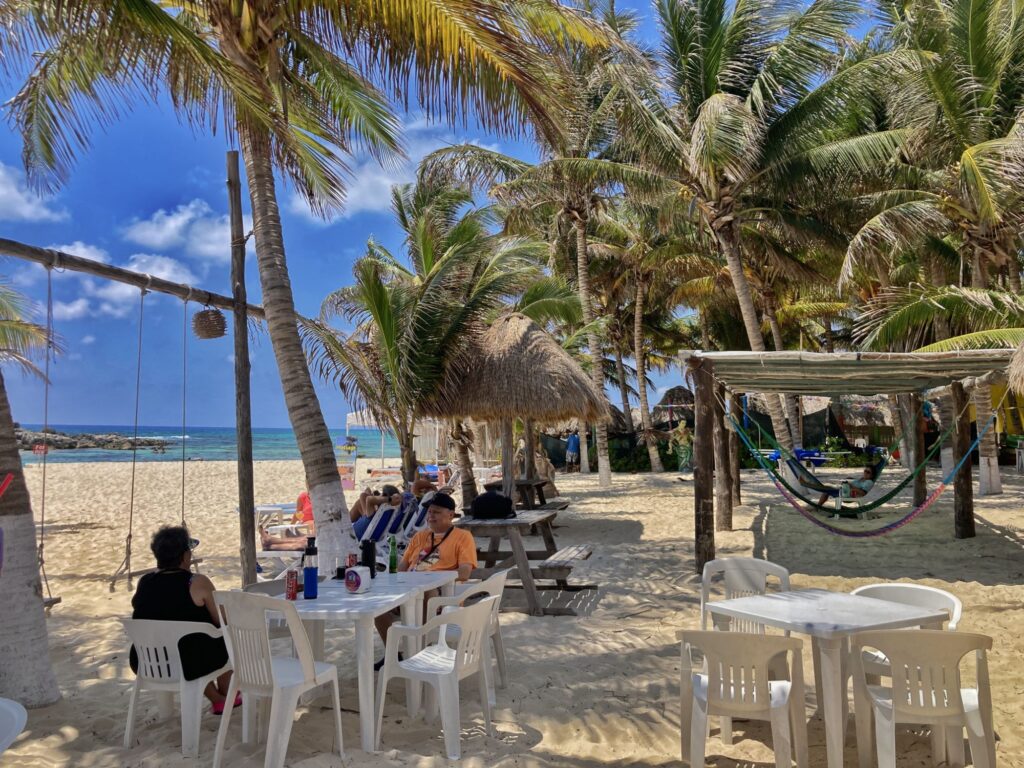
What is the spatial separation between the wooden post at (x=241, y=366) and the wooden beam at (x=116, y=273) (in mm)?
211

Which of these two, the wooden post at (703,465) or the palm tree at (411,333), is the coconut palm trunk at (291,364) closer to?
the palm tree at (411,333)

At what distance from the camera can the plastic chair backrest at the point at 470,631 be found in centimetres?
324

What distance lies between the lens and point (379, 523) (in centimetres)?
700

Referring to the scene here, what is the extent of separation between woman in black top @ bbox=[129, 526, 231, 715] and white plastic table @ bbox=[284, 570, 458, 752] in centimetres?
40

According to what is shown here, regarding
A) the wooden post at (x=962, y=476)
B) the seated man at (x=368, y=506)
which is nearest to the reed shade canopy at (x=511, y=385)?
the seated man at (x=368, y=506)

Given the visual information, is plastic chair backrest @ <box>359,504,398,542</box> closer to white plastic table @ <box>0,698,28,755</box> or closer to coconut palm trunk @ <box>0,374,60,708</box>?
coconut palm trunk @ <box>0,374,60,708</box>

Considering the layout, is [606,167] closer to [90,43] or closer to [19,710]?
[90,43]

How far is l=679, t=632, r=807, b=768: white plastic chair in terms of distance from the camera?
8.71ft

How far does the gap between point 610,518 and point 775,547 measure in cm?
324

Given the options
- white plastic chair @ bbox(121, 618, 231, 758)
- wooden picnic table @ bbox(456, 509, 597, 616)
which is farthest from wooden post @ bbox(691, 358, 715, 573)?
white plastic chair @ bbox(121, 618, 231, 758)

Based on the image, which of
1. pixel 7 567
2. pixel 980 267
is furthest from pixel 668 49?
pixel 7 567

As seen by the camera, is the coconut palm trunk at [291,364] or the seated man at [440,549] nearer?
the seated man at [440,549]

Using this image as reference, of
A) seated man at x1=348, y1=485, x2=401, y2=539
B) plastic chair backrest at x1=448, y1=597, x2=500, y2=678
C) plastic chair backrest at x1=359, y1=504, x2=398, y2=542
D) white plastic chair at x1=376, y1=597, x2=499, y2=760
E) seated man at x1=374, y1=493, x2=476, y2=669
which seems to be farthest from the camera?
seated man at x1=348, y1=485, x2=401, y2=539

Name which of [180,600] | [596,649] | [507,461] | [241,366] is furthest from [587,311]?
[180,600]
